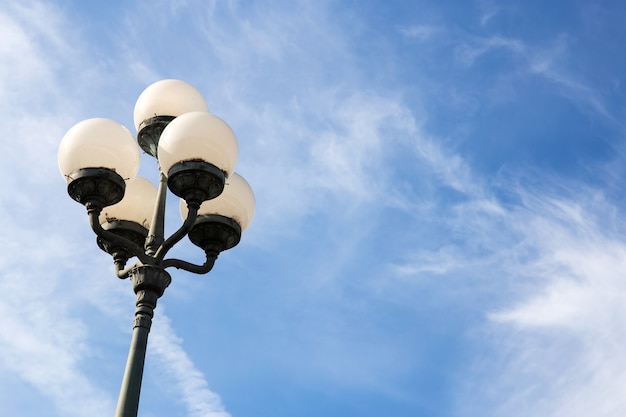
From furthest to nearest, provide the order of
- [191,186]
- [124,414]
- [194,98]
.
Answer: [194,98]
[191,186]
[124,414]

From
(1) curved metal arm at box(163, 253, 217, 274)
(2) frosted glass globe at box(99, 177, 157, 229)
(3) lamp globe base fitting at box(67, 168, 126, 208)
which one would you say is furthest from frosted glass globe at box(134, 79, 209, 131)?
(1) curved metal arm at box(163, 253, 217, 274)

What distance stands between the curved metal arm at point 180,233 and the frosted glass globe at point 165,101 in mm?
1758

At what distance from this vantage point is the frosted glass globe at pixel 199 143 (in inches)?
296

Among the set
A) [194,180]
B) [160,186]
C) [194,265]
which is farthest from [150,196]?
[194,180]

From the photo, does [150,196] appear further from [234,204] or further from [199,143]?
[199,143]

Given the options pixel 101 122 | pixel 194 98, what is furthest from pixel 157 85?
pixel 101 122

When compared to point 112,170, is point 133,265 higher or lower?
lower

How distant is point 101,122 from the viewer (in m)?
7.91

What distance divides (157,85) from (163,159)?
159 cm

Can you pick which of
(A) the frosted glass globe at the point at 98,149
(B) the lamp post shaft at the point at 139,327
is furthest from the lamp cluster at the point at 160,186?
(B) the lamp post shaft at the point at 139,327

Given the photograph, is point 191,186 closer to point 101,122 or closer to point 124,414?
point 101,122

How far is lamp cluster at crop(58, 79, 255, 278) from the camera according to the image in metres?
7.47

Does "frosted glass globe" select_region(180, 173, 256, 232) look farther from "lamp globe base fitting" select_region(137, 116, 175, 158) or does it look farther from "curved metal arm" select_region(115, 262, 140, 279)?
"curved metal arm" select_region(115, 262, 140, 279)

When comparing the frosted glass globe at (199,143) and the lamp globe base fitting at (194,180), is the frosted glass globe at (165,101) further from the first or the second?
the lamp globe base fitting at (194,180)
